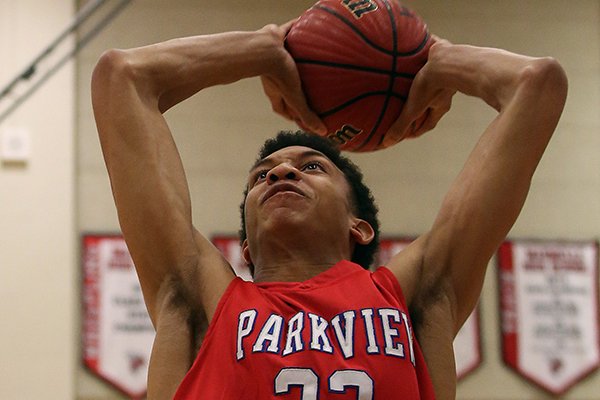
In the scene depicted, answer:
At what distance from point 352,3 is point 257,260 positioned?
70 centimetres

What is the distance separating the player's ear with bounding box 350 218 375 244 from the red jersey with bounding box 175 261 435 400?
261 millimetres

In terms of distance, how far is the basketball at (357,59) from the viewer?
244cm

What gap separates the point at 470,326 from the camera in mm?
6023

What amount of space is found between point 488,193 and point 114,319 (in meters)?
3.92

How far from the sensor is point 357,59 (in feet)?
7.99

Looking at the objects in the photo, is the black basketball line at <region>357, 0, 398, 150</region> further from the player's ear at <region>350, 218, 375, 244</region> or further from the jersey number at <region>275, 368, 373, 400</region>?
the jersey number at <region>275, 368, 373, 400</region>

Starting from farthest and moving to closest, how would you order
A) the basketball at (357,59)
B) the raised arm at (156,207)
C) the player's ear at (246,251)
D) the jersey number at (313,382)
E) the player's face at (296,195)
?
the player's ear at (246,251)
the basketball at (357,59)
the player's face at (296,195)
the raised arm at (156,207)
the jersey number at (313,382)

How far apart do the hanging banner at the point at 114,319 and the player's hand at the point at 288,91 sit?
3.43 metres

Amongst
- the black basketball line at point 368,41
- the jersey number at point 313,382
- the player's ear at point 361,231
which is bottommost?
the jersey number at point 313,382

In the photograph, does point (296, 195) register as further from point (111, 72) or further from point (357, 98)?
point (111, 72)

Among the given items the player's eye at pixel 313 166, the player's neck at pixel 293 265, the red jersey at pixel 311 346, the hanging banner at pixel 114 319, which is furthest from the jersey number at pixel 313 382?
the hanging banner at pixel 114 319

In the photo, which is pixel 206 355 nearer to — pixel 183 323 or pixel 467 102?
pixel 183 323

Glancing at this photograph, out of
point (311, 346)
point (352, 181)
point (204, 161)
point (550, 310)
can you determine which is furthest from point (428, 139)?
point (311, 346)

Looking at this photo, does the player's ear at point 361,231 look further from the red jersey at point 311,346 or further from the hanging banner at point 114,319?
the hanging banner at point 114,319
